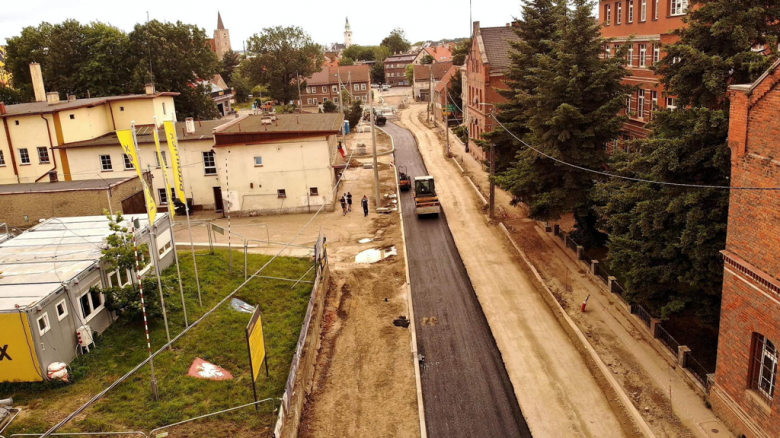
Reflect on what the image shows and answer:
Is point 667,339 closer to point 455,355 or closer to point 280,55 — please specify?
point 455,355

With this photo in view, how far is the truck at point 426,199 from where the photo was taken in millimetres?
36219

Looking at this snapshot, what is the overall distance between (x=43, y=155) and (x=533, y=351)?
3548 cm

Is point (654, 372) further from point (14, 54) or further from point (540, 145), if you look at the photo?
point (14, 54)

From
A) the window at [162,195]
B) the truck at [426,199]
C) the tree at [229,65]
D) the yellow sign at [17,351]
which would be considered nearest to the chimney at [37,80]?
the window at [162,195]

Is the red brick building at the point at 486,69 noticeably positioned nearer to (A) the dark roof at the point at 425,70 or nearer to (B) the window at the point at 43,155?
(B) the window at the point at 43,155

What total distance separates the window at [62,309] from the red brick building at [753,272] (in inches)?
722

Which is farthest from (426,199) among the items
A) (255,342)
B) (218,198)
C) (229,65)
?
(229,65)

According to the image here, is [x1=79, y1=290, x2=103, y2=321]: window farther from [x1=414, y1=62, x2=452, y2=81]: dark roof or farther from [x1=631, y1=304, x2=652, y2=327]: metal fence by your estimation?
[x1=414, y1=62, x2=452, y2=81]: dark roof

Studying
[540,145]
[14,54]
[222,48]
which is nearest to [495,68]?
[540,145]

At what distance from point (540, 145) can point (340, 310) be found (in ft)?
41.6

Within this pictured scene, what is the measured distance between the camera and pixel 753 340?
14180 millimetres

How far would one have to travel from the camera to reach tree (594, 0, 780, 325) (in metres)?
17.2

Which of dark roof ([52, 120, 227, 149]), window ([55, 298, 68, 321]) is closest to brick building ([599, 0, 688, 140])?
dark roof ([52, 120, 227, 149])

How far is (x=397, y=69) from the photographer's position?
6250 inches
